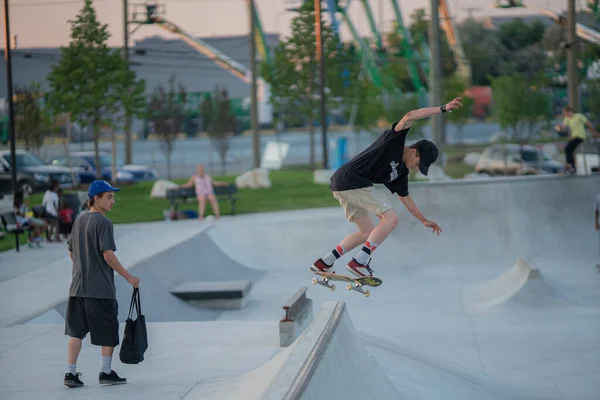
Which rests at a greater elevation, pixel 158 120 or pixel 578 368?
pixel 158 120

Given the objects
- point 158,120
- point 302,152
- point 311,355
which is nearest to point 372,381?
point 311,355

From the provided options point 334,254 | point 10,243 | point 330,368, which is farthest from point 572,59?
point 330,368

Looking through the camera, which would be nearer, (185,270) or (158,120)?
(185,270)

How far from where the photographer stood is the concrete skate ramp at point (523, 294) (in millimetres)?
14820

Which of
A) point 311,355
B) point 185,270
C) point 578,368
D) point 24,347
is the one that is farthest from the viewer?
point 185,270

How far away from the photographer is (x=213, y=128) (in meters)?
47.1

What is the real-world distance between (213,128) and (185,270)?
3124cm

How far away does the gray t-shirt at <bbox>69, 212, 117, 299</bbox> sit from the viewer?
705cm

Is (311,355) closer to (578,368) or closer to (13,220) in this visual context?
(578,368)

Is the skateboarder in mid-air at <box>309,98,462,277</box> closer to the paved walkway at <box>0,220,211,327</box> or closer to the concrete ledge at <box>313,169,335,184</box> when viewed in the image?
the paved walkway at <box>0,220,211,327</box>

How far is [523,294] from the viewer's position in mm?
14836

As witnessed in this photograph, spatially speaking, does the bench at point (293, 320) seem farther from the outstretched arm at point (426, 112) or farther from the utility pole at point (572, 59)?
the utility pole at point (572, 59)

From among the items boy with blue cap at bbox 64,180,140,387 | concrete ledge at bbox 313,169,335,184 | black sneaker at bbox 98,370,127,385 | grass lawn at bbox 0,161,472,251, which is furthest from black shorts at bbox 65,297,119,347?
concrete ledge at bbox 313,169,335,184

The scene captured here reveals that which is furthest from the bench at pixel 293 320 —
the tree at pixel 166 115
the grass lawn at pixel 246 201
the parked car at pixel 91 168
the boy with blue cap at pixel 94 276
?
the tree at pixel 166 115
